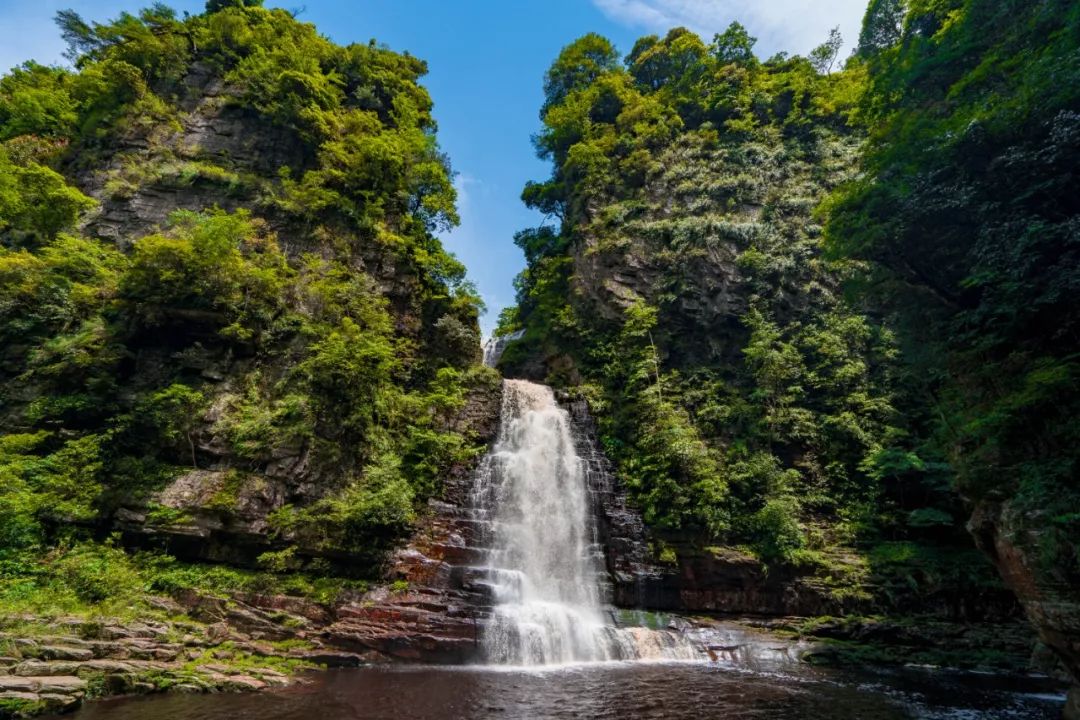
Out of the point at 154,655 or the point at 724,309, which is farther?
the point at 724,309

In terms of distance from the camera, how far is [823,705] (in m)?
9.17

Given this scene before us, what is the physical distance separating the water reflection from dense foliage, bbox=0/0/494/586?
5310 millimetres

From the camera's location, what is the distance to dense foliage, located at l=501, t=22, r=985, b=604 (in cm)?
1738

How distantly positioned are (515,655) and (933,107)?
1740cm

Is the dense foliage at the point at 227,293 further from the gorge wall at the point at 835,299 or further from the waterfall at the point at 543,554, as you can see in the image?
the gorge wall at the point at 835,299

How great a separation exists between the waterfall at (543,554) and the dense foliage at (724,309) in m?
2.62

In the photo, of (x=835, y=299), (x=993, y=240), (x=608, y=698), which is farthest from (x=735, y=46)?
Result: (x=608, y=698)

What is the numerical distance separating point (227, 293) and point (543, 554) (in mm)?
14654

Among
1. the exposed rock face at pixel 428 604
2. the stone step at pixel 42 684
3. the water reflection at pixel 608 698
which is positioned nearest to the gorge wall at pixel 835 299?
the water reflection at pixel 608 698

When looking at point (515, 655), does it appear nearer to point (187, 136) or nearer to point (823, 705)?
point (823, 705)

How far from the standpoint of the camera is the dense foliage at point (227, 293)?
567 inches

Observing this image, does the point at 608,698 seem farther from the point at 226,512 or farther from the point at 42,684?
the point at 226,512

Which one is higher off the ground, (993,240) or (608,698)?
(993,240)

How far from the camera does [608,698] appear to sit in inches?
367
